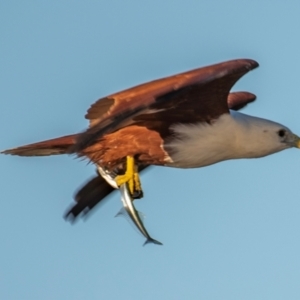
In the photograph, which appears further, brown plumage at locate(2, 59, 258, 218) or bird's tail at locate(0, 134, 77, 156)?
bird's tail at locate(0, 134, 77, 156)

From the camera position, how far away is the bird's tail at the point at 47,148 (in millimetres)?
13102

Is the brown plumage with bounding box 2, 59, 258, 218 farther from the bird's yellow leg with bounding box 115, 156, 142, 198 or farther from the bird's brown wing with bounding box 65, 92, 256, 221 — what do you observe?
the bird's brown wing with bounding box 65, 92, 256, 221

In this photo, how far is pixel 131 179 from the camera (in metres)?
13.1

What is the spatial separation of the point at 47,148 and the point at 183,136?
1384 mm

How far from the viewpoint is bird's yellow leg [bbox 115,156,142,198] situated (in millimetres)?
13062

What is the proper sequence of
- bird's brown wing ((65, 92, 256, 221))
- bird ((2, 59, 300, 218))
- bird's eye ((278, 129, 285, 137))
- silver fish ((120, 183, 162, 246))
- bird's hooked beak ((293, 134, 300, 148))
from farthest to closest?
bird's brown wing ((65, 92, 256, 221)) → bird's hooked beak ((293, 134, 300, 148)) → bird's eye ((278, 129, 285, 137)) → silver fish ((120, 183, 162, 246)) → bird ((2, 59, 300, 218))

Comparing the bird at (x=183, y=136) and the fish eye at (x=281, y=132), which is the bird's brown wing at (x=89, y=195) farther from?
the fish eye at (x=281, y=132)

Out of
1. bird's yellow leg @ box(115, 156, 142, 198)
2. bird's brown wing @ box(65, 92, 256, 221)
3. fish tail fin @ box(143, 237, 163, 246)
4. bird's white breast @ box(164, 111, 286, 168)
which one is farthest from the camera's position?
bird's brown wing @ box(65, 92, 256, 221)

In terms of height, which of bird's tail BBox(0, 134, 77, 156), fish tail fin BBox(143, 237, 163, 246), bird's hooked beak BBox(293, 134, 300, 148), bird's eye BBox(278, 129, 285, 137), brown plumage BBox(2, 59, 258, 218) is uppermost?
bird's tail BBox(0, 134, 77, 156)

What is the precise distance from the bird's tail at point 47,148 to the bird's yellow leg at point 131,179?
1.97 feet

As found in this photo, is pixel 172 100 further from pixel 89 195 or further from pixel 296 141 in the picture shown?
pixel 89 195

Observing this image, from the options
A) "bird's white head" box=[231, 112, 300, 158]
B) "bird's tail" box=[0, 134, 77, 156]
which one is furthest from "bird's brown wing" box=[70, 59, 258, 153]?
"bird's tail" box=[0, 134, 77, 156]

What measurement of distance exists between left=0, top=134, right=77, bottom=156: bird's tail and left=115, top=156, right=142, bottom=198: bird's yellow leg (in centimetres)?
60

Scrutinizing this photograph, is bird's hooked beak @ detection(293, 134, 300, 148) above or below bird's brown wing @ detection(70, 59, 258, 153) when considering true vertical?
below
